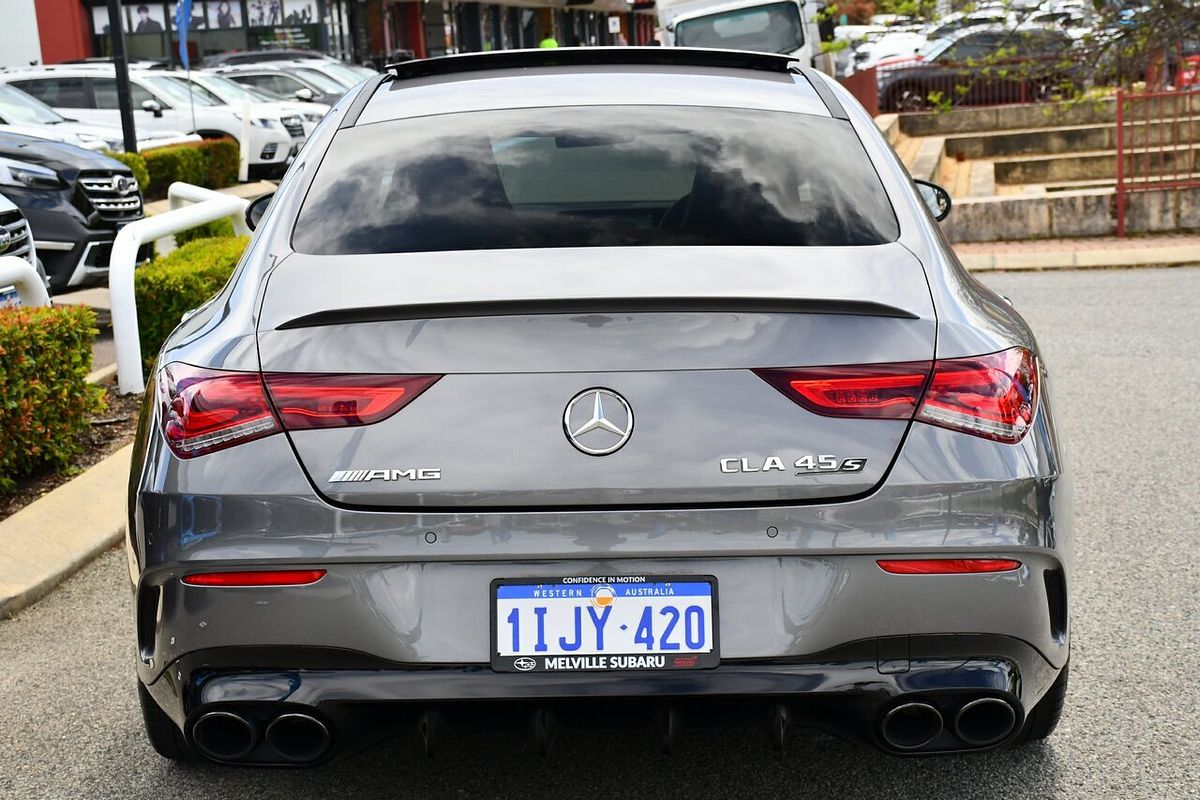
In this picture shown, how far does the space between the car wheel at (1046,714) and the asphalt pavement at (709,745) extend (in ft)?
0.54

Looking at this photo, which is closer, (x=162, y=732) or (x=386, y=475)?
(x=386, y=475)

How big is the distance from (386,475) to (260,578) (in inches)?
11.9

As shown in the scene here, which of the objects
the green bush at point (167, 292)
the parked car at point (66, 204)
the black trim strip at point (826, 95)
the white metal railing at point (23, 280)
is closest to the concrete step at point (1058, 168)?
the parked car at point (66, 204)

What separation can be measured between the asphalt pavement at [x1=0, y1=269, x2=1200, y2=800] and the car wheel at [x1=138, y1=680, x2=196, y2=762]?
135 millimetres

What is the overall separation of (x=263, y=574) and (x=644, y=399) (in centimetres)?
75

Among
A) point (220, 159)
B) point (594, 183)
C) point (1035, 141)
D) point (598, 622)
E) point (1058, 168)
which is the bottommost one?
point (1058, 168)

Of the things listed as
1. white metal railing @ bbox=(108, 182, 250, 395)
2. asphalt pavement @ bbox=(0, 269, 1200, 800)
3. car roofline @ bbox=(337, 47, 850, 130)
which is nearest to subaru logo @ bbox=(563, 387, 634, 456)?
asphalt pavement @ bbox=(0, 269, 1200, 800)

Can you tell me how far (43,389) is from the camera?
20.7 feet

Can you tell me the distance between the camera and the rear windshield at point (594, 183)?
3262 millimetres

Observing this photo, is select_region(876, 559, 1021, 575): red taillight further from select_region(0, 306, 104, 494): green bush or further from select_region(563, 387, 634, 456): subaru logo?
select_region(0, 306, 104, 494): green bush

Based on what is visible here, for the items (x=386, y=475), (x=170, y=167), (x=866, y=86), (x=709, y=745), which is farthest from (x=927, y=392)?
(x=866, y=86)

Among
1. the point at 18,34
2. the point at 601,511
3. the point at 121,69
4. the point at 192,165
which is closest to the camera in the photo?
the point at 601,511

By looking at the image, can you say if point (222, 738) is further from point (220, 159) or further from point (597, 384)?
point (220, 159)

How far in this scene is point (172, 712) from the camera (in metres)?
3.07
